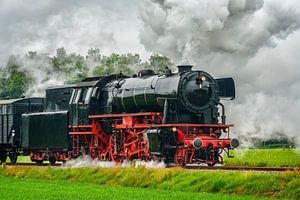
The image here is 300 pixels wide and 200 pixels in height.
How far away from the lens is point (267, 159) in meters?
25.5

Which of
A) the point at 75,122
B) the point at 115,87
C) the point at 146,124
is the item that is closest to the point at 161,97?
the point at 146,124

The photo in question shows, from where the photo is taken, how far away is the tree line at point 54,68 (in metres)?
42.7

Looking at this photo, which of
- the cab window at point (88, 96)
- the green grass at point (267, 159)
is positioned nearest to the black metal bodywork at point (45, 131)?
the cab window at point (88, 96)

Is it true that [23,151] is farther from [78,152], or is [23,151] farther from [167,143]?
[167,143]

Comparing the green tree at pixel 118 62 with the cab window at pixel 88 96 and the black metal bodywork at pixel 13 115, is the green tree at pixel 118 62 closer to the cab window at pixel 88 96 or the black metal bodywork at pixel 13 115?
the black metal bodywork at pixel 13 115

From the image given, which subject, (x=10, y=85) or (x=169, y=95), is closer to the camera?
(x=169, y=95)

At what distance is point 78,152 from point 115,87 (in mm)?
3104

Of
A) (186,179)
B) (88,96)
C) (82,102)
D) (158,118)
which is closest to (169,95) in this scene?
(158,118)

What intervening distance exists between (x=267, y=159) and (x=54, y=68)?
79.8 feet

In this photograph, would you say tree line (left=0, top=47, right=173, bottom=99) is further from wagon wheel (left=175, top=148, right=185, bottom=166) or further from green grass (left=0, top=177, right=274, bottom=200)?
green grass (left=0, top=177, right=274, bottom=200)

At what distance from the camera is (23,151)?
29984 mm

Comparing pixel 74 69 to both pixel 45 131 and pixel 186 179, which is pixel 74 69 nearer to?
pixel 45 131

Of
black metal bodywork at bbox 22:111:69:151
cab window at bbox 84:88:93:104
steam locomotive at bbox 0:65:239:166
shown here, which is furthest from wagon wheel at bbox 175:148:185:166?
black metal bodywork at bbox 22:111:69:151

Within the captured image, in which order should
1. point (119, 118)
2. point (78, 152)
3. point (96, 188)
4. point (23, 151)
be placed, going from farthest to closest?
point (23, 151)
point (78, 152)
point (119, 118)
point (96, 188)
